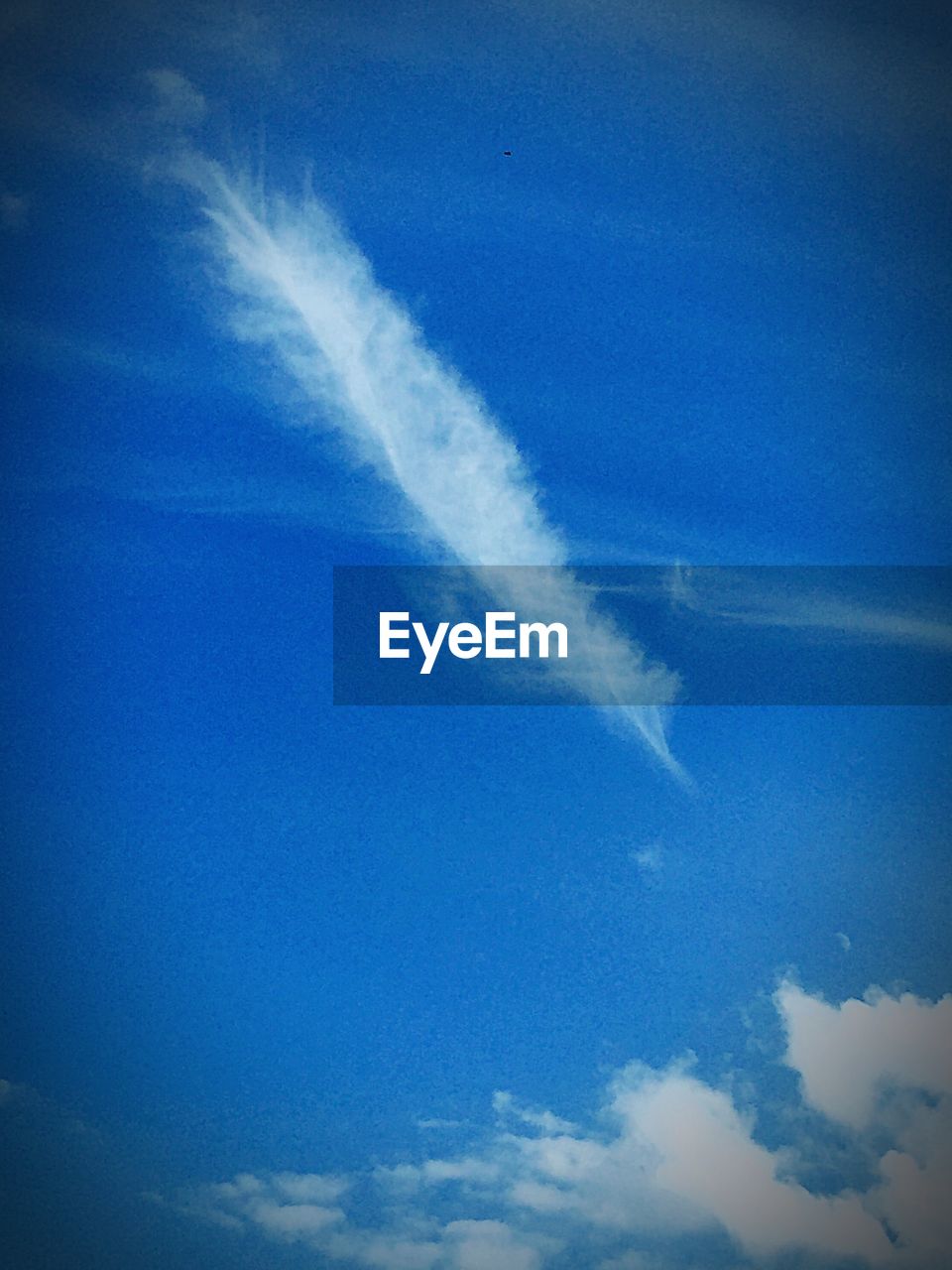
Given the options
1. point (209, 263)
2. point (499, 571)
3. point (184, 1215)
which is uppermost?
point (209, 263)

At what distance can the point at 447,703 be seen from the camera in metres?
2.12

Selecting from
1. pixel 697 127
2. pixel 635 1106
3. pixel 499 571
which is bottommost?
pixel 635 1106

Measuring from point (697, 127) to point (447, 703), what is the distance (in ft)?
3.83

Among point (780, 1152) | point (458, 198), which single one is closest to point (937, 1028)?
point (780, 1152)

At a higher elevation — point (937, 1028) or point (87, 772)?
point (87, 772)

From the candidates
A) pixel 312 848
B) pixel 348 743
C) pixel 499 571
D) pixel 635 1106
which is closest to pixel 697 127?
pixel 499 571

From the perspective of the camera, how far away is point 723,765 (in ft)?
6.88

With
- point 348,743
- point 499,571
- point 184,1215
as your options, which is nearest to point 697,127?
point 499,571

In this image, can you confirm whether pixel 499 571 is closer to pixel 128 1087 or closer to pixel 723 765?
pixel 723 765

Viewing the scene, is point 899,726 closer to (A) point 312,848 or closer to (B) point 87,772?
(A) point 312,848

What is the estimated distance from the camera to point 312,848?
2.10 metres

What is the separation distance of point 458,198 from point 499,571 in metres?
0.70

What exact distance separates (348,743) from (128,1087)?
732mm

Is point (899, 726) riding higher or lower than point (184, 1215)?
higher
